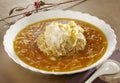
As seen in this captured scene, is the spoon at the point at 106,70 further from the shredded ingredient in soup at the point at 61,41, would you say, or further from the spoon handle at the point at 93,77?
the shredded ingredient in soup at the point at 61,41

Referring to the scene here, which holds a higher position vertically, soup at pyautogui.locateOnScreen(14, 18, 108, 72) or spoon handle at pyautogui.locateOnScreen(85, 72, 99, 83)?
soup at pyautogui.locateOnScreen(14, 18, 108, 72)

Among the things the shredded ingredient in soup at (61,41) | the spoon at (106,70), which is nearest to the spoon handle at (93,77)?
the spoon at (106,70)

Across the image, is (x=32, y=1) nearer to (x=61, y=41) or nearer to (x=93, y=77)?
(x=61, y=41)

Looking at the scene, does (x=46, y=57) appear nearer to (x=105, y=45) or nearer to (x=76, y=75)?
(x=76, y=75)

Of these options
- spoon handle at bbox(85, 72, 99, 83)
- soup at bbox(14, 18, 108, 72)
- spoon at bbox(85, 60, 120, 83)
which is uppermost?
soup at bbox(14, 18, 108, 72)

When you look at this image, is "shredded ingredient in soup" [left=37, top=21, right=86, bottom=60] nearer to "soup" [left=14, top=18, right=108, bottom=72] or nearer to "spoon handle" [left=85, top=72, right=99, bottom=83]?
"soup" [left=14, top=18, right=108, bottom=72]

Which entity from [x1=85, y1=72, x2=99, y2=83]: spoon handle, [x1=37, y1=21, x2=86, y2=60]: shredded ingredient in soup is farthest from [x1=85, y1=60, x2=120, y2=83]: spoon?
[x1=37, y1=21, x2=86, y2=60]: shredded ingredient in soup

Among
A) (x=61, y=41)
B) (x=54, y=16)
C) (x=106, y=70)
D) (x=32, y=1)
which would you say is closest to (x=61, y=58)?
(x=61, y=41)
